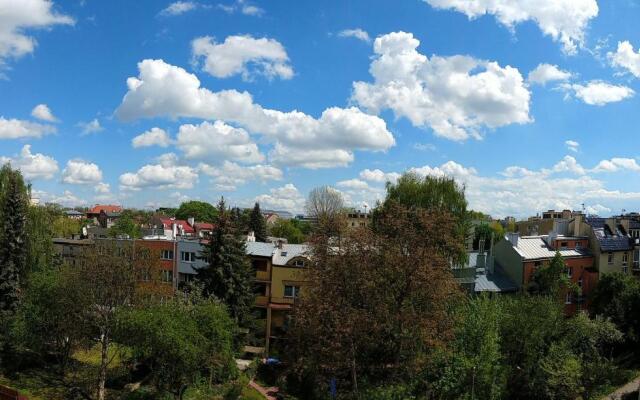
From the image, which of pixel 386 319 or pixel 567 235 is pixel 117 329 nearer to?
pixel 386 319

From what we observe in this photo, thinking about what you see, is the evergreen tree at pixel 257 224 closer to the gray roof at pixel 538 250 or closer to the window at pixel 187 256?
the window at pixel 187 256

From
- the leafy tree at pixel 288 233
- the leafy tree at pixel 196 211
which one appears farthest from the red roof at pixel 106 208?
the leafy tree at pixel 288 233

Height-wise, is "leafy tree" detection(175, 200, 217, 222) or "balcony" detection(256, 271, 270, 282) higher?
"leafy tree" detection(175, 200, 217, 222)

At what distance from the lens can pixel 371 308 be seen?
2138 cm

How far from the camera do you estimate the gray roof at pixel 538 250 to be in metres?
45.1

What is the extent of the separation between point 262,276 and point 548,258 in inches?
996

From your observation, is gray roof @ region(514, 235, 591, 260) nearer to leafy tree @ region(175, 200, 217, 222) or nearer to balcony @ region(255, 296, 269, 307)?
balcony @ region(255, 296, 269, 307)

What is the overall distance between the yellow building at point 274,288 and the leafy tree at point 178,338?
1107cm

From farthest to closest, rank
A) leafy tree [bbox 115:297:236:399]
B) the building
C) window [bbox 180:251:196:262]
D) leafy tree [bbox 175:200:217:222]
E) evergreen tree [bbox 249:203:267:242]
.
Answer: leafy tree [bbox 175:200:217:222], evergreen tree [bbox 249:203:267:242], window [bbox 180:251:196:262], the building, leafy tree [bbox 115:297:236:399]

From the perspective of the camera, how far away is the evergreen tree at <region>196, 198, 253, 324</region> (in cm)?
3472

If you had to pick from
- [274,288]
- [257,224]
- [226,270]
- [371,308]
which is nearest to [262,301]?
[274,288]

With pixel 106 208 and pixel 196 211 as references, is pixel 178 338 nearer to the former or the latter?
pixel 196 211

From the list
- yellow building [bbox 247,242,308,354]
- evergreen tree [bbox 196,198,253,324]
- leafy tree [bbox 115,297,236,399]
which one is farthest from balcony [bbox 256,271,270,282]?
leafy tree [bbox 115,297,236,399]

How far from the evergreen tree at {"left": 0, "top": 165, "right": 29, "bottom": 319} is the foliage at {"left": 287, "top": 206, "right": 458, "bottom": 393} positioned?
881 inches
